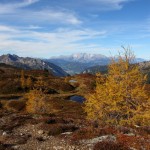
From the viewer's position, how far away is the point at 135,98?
1331 inches

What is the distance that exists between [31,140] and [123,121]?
A: 14776mm

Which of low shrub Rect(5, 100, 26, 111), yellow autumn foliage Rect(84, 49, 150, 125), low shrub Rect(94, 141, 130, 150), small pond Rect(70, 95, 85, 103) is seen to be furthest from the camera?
small pond Rect(70, 95, 85, 103)

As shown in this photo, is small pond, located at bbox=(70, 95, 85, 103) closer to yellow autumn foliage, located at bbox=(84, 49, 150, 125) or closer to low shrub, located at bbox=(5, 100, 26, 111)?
low shrub, located at bbox=(5, 100, 26, 111)

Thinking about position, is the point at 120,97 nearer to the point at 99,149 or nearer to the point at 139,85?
the point at 139,85

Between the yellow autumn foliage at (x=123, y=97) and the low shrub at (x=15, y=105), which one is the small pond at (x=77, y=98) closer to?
the low shrub at (x=15, y=105)

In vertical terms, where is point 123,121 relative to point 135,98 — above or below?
below

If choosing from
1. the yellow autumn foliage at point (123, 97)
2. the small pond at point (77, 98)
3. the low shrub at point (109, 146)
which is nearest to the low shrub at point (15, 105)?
the small pond at point (77, 98)

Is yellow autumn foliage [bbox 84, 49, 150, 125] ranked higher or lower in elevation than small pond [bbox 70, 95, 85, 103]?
higher

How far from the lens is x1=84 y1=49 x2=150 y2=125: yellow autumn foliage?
32.8m

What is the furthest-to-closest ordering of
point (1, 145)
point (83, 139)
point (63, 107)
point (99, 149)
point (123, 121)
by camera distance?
point (63, 107) → point (123, 121) → point (83, 139) → point (1, 145) → point (99, 149)

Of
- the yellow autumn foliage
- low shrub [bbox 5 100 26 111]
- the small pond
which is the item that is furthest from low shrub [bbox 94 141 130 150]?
the small pond

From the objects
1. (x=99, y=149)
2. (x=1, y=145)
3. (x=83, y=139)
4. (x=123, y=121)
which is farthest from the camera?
(x=123, y=121)

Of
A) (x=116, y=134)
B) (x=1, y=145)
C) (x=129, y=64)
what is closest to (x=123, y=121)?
(x=129, y=64)

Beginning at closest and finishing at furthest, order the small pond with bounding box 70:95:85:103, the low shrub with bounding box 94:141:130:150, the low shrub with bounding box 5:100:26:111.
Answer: the low shrub with bounding box 94:141:130:150
the low shrub with bounding box 5:100:26:111
the small pond with bounding box 70:95:85:103
